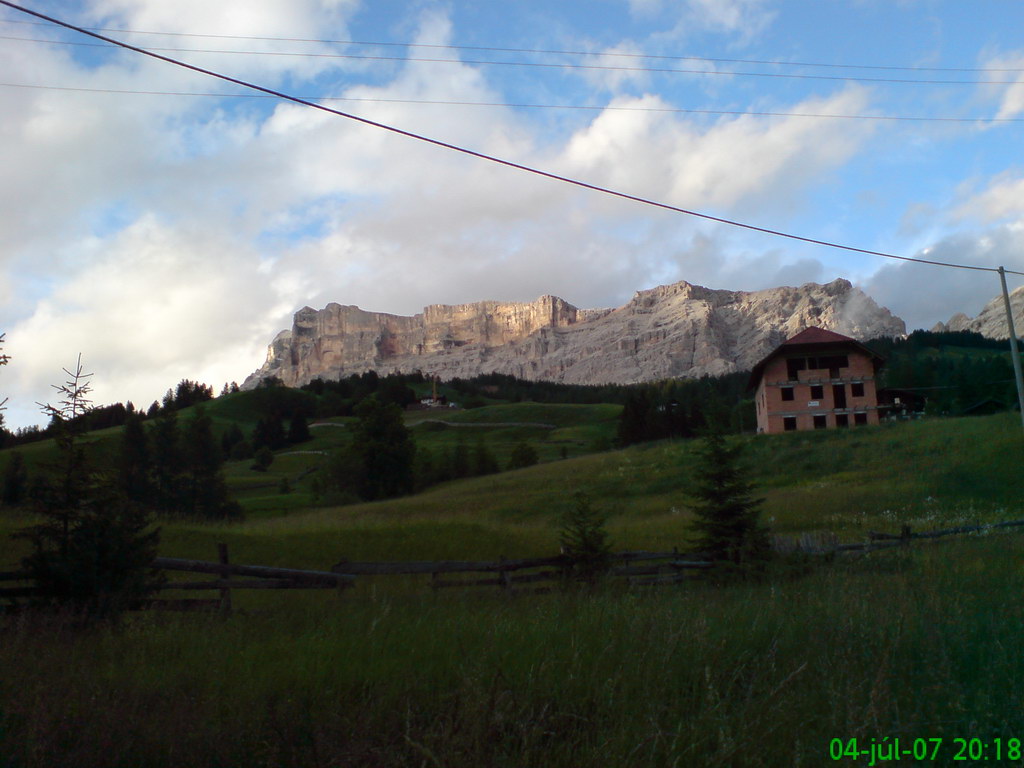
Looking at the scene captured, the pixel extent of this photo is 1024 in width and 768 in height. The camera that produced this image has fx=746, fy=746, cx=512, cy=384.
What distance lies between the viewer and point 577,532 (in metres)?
12.6

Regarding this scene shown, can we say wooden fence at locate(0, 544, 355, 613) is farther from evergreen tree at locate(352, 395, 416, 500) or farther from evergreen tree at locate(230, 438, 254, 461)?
evergreen tree at locate(230, 438, 254, 461)

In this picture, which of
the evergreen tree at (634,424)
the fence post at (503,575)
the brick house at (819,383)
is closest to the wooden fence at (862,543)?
the fence post at (503,575)

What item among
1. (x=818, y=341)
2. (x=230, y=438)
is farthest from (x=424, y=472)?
(x=230, y=438)

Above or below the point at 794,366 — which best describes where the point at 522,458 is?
below

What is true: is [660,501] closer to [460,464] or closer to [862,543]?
[862,543]

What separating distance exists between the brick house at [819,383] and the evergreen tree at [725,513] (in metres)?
45.4

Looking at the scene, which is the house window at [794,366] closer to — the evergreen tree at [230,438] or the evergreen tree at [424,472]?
the evergreen tree at [424,472]

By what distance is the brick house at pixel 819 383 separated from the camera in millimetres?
56500

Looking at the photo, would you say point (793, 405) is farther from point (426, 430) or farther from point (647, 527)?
point (426, 430)

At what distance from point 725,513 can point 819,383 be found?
4778 centimetres

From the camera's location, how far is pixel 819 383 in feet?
186

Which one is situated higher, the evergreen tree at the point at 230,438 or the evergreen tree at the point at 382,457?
the evergreen tree at the point at 230,438

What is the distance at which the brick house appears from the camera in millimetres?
56500

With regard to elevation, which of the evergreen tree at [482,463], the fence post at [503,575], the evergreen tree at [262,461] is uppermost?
the evergreen tree at [262,461]
